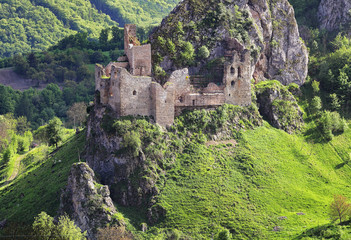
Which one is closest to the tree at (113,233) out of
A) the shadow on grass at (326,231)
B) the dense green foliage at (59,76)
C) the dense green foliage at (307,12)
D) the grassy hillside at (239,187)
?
the grassy hillside at (239,187)

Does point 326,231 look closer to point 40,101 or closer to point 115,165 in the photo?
point 115,165

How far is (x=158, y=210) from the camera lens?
7419 centimetres

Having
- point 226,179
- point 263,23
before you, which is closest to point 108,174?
point 226,179

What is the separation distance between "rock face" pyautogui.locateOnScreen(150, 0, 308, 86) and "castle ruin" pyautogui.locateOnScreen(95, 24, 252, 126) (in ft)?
10.3

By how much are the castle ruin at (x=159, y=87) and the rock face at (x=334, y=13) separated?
4281cm

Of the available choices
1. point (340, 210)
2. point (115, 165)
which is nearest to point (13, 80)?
point (115, 165)

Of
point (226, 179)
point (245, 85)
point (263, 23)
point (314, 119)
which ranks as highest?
point (263, 23)

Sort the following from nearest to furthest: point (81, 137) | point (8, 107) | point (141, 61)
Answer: point (141, 61)
point (81, 137)
point (8, 107)

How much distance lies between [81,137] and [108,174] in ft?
67.1

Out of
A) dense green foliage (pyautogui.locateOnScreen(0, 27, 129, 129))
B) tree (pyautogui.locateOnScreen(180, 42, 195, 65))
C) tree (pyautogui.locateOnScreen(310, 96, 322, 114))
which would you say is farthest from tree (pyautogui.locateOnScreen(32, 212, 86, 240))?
dense green foliage (pyautogui.locateOnScreen(0, 27, 129, 129))

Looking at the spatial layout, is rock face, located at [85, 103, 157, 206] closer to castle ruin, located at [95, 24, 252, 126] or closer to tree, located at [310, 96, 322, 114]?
castle ruin, located at [95, 24, 252, 126]

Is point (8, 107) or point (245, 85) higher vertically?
point (245, 85)

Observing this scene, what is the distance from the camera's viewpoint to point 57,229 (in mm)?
69875

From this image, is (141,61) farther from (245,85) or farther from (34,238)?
(34,238)
